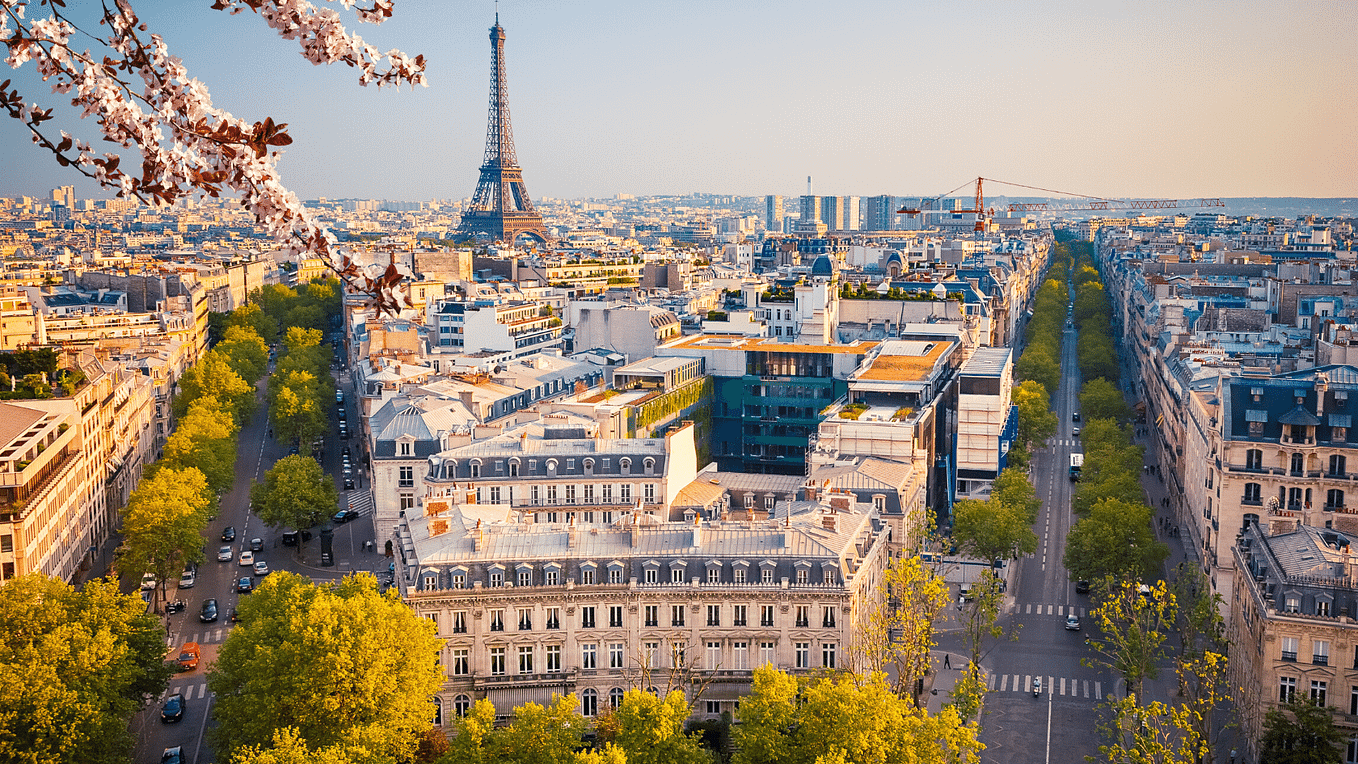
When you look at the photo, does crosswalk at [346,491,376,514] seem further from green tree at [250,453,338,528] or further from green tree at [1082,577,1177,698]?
green tree at [1082,577,1177,698]

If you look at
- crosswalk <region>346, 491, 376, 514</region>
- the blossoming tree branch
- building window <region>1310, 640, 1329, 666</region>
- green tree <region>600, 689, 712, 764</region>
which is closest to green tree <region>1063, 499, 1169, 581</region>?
building window <region>1310, 640, 1329, 666</region>

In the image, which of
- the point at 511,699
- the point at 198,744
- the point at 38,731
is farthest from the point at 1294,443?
the point at 38,731

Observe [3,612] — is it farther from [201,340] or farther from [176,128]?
[201,340]

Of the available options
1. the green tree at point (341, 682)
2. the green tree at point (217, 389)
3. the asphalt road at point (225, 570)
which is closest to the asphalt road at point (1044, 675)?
the green tree at point (341, 682)

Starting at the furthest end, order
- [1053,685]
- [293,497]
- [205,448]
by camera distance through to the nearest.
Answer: [205,448] < [293,497] < [1053,685]

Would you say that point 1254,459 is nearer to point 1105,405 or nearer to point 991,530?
point 991,530

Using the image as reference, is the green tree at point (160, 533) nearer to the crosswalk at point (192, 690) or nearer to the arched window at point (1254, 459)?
the crosswalk at point (192, 690)

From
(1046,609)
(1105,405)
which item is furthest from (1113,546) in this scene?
(1105,405)
